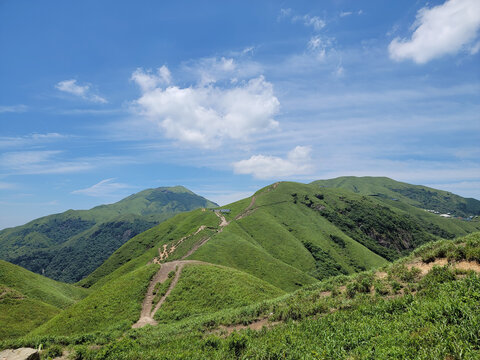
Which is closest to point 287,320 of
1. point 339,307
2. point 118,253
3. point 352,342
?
point 339,307

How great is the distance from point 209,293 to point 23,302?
152ft

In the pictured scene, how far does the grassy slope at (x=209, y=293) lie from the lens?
34.9 meters

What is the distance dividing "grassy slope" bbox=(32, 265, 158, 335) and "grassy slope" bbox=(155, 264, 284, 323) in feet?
16.9

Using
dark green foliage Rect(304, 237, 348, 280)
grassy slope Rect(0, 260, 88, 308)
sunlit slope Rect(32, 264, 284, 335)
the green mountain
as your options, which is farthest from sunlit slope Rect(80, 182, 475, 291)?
sunlit slope Rect(32, 264, 284, 335)

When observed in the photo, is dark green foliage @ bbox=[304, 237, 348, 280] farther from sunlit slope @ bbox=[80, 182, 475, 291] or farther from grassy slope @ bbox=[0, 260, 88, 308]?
grassy slope @ bbox=[0, 260, 88, 308]

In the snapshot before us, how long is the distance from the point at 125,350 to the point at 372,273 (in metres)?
22.7

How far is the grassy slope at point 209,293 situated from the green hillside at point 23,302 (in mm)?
31115

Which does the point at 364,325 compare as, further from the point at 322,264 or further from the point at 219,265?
the point at 322,264

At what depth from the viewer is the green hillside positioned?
145 ft

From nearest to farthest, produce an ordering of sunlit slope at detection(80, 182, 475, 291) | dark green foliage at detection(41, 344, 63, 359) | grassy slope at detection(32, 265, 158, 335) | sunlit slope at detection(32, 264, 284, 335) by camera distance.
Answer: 1. dark green foliage at detection(41, 344, 63, 359)
2. grassy slope at detection(32, 265, 158, 335)
3. sunlit slope at detection(32, 264, 284, 335)
4. sunlit slope at detection(80, 182, 475, 291)

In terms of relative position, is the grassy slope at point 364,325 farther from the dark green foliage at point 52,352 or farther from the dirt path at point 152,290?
the dirt path at point 152,290

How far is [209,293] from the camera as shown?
3859 centimetres

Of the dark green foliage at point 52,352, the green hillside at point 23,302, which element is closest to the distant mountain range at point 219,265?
the green hillside at point 23,302

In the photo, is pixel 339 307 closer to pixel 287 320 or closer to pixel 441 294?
pixel 287 320
